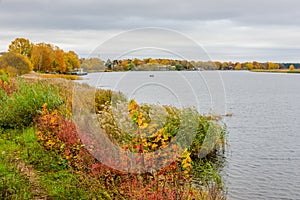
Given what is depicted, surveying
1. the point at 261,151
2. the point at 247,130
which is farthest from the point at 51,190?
the point at 247,130

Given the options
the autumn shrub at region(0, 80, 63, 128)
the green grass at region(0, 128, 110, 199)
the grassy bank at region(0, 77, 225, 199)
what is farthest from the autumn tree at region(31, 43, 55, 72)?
the green grass at region(0, 128, 110, 199)

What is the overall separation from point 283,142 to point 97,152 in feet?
36.3

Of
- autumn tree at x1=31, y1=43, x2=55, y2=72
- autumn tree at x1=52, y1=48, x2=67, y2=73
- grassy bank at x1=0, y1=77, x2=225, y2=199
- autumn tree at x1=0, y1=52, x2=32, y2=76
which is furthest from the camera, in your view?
autumn tree at x1=31, y1=43, x2=55, y2=72

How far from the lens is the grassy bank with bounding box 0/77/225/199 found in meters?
5.50

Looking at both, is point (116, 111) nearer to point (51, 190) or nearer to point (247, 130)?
point (51, 190)

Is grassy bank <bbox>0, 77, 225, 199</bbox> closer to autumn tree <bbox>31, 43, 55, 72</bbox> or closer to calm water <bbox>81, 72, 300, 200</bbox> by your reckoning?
calm water <bbox>81, 72, 300, 200</bbox>

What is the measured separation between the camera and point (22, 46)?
56906mm

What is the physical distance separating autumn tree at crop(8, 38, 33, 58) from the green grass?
1987 inches

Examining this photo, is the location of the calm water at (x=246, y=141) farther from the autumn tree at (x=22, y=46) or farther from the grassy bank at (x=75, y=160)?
the autumn tree at (x=22, y=46)

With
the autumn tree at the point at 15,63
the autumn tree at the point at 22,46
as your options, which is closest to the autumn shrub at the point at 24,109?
the autumn tree at the point at 15,63

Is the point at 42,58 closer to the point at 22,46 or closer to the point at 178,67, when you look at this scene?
the point at 22,46

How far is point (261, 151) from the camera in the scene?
1385cm

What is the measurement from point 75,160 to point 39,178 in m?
0.66

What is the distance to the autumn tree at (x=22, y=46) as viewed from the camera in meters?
55.7
